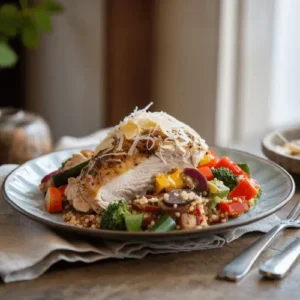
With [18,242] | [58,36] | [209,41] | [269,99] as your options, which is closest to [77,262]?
[18,242]

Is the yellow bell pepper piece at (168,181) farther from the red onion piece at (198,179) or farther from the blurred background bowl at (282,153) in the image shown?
the blurred background bowl at (282,153)

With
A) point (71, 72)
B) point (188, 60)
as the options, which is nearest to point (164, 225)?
point (188, 60)

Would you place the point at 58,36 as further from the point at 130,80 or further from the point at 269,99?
the point at 269,99

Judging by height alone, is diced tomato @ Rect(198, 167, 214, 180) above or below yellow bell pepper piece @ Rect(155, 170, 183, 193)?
below

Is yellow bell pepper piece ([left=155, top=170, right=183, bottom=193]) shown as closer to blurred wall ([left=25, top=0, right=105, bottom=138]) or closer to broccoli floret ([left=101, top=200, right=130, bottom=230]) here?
broccoli floret ([left=101, top=200, right=130, bottom=230])

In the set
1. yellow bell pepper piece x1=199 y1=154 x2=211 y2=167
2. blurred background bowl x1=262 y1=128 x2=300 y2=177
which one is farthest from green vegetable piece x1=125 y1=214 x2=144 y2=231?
blurred background bowl x1=262 y1=128 x2=300 y2=177

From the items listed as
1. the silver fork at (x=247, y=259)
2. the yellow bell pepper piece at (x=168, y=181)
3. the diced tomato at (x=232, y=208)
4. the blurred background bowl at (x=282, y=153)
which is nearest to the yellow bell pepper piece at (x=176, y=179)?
the yellow bell pepper piece at (x=168, y=181)

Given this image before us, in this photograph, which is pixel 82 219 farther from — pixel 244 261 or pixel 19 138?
pixel 19 138
